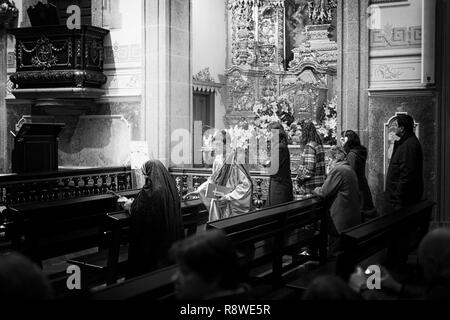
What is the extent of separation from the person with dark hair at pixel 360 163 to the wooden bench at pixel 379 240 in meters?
1.53

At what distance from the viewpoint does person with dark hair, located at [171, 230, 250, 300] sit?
99.1 inches

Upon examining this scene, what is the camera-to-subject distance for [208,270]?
252 cm

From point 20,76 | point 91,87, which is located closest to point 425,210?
point 91,87

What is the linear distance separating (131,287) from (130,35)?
26.5 ft

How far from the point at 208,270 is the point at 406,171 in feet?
16.4

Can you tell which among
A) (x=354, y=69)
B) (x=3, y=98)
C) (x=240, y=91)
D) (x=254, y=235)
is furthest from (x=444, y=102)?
(x=3, y=98)

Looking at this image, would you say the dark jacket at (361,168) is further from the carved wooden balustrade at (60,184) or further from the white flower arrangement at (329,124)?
the white flower arrangement at (329,124)

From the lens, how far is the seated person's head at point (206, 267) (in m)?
2.52

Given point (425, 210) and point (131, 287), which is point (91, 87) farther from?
point (131, 287)

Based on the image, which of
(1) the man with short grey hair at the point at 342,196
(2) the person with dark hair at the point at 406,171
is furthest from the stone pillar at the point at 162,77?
(1) the man with short grey hair at the point at 342,196

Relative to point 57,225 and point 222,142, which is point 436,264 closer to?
point 57,225

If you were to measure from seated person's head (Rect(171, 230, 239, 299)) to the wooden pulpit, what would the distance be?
6.63 meters

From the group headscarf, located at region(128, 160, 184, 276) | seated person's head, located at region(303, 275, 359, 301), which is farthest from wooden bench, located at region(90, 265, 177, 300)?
headscarf, located at region(128, 160, 184, 276)

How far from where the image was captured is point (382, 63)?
28.6 ft
